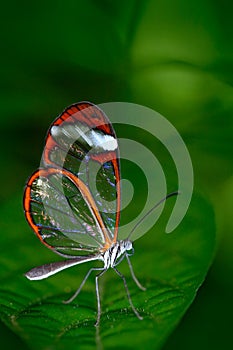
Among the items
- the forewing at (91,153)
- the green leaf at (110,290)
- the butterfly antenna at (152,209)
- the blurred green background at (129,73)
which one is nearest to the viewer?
the green leaf at (110,290)

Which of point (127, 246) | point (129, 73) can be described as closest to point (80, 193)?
point (127, 246)

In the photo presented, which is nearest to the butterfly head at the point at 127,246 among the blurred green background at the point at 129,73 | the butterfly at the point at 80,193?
the butterfly at the point at 80,193

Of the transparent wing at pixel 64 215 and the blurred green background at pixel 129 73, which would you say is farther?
the blurred green background at pixel 129 73

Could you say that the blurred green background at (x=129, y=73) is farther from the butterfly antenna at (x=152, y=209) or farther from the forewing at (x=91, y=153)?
the forewing at (x=91, y=153)

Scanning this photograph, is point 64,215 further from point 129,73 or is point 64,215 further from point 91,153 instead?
point 129,73

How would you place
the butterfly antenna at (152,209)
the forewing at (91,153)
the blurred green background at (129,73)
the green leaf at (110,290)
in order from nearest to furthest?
1. the green leaf at (110,290)
2. the forewing at (91,153)
3. the butterfly antenna at (152,209)
4. the blurred green background at (129,73)

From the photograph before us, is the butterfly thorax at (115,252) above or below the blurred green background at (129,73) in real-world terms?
below

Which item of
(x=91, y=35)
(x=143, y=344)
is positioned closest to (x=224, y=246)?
(x=143, y=344)
